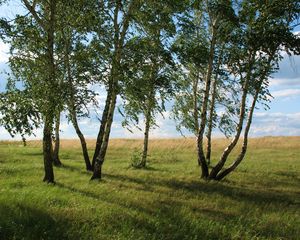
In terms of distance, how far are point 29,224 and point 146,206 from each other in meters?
5.39

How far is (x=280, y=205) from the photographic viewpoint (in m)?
19.0

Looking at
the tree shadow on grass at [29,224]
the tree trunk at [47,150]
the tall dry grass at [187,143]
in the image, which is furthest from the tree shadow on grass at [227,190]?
the tall dry grass at [187,143]

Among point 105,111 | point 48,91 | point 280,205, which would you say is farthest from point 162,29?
point 280,205

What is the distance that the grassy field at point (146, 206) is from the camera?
41.2 ft

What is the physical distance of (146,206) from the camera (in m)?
16.5

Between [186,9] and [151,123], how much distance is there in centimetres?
881

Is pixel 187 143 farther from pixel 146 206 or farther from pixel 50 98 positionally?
pixel 146 206

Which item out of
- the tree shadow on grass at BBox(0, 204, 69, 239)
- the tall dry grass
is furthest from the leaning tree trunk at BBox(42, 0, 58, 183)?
the tall dry grass

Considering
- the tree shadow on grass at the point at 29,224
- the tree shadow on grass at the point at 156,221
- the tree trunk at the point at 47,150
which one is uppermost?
the tree trunk at the point at 47,150

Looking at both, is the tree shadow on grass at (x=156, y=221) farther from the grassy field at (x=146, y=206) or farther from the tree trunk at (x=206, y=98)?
the tree trunk at (x=206, y=98)

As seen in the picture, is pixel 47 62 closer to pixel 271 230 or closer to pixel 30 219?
pixel 30 219

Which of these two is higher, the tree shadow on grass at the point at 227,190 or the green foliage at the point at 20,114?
the green foliage at the point at 20,114

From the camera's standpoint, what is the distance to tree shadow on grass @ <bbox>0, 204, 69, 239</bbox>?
11.4 m

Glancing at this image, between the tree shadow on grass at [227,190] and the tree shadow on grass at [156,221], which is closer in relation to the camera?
the tree shadow on grass at [156,221]
